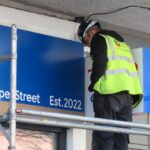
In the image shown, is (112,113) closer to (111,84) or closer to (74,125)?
(111,84)

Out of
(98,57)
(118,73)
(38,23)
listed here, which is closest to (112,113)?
(118,73)

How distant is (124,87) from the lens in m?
6.04

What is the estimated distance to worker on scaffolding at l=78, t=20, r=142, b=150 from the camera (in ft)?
19.6

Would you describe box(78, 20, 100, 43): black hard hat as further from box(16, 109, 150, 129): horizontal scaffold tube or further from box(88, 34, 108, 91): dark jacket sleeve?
box(16, 109, 150, 129): horizontal scaffold tube

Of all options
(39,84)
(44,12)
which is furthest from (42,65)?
(44,12)

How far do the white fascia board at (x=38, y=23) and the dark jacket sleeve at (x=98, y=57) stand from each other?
94 centimetres

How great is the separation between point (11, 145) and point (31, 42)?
6.37ft

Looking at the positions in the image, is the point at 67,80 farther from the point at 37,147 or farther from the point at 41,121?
the point at 41,121

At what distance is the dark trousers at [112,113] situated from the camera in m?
5.89

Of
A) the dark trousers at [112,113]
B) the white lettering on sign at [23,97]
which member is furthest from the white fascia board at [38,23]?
the dark trousers at [112,113]

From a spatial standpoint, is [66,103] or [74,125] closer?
[74,125]

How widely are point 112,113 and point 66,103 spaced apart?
1.02 m

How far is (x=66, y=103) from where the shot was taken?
6930 millimetres

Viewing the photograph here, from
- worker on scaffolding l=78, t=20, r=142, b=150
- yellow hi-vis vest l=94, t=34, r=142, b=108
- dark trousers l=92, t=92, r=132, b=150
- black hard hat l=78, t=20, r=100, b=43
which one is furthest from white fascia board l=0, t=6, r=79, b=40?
dark trousers l=92, t=92, r=132, b=150
